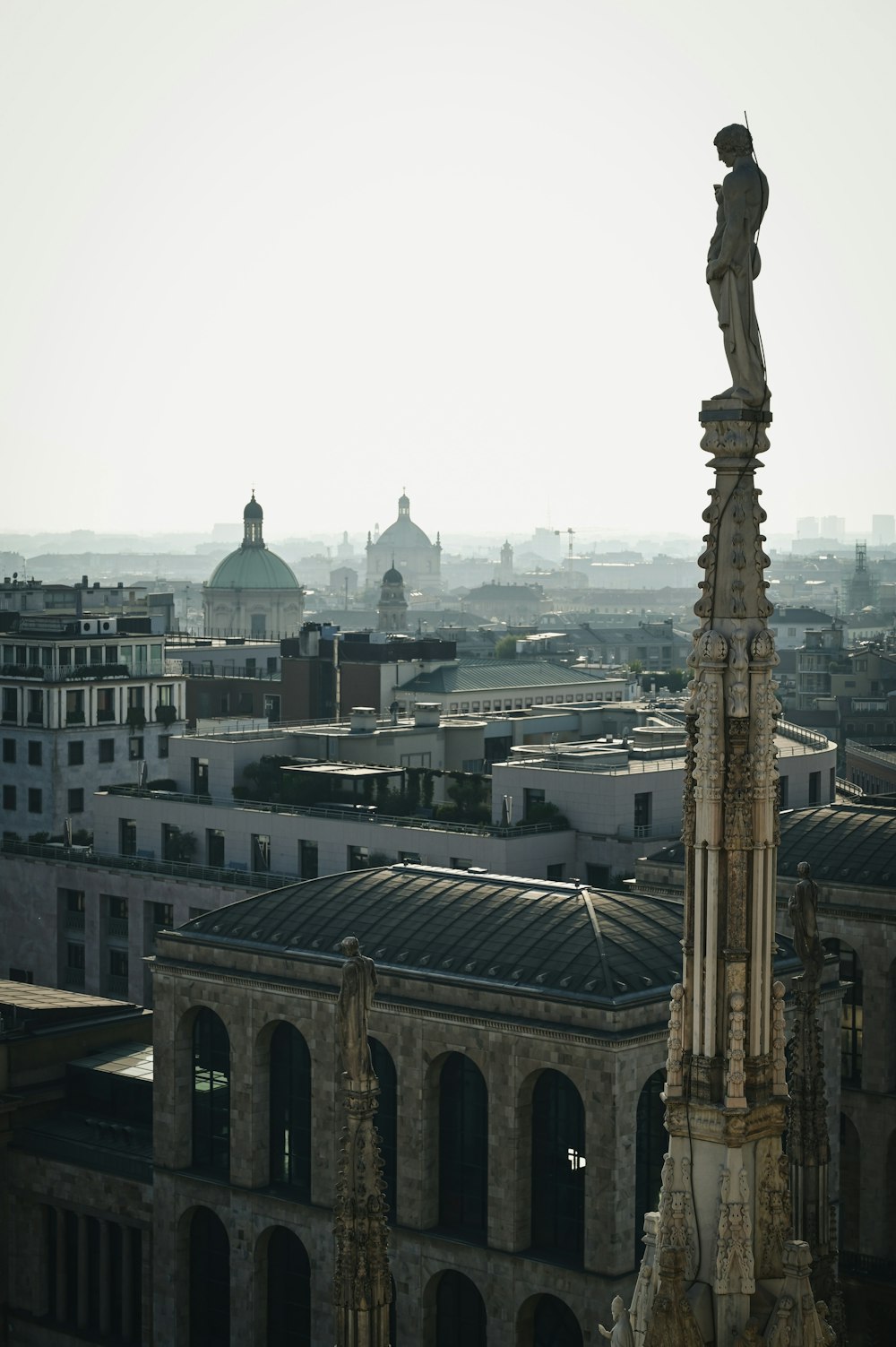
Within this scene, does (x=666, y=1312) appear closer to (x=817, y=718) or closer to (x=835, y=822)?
(x=835, y=822)

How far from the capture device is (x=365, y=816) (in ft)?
314

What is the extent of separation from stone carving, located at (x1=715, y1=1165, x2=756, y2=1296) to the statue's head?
9.79 metres

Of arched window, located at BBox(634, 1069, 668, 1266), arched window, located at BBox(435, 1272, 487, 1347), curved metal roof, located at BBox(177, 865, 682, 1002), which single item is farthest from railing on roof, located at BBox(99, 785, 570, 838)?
arched window, located at BBox(634, 1069, 668, 1266)

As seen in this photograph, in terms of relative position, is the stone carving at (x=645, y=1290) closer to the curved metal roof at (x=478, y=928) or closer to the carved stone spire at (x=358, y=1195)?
the carved stone spire at (x=358, y=1195)

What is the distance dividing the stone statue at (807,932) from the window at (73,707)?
349 feet

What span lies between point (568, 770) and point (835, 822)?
2115cm

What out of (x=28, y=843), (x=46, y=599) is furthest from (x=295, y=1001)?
(x=46, y=599)

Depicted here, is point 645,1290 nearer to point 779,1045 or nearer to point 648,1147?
point 779,1045

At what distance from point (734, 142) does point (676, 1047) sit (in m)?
8.80

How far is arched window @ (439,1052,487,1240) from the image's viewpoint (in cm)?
5738

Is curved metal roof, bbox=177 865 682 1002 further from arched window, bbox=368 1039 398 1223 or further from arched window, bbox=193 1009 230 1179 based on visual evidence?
arched window, bbox=193 1009 230 1179

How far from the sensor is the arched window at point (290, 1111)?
61.3m

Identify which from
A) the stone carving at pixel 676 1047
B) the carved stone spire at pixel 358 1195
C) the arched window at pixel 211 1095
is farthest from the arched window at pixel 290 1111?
the stone carving at pixel 676 1047

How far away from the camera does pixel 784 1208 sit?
64.8 feet
